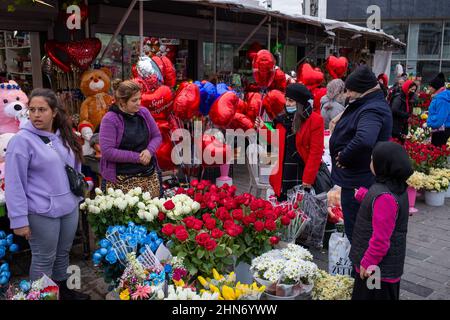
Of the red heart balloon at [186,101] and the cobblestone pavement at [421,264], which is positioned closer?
the cobblestone pavement at [421,264]

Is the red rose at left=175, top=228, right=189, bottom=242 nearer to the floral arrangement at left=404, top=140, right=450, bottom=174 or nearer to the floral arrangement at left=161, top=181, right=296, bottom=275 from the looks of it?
the floral arrangement at left=161, top=181, right=296, bottom=275

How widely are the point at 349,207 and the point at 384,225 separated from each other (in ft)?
2.80

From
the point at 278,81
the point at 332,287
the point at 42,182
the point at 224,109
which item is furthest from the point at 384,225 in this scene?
the point at 278,81

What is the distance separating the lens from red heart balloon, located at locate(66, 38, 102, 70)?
5.21 metres

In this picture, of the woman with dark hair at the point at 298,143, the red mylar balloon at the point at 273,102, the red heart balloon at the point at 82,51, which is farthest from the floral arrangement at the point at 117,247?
the red mylar balloon at the point at 273,102

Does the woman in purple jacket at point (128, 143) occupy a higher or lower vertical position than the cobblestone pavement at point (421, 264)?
higher

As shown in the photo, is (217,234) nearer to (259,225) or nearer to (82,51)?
(259,225)

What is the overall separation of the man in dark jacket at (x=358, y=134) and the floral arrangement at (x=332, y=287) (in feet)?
1.80

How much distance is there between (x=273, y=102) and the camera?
19.1 ft

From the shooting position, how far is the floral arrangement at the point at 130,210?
2879 mm

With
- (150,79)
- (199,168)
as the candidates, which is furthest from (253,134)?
(150,79)

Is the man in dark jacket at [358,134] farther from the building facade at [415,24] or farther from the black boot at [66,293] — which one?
the building facade at [415,24]

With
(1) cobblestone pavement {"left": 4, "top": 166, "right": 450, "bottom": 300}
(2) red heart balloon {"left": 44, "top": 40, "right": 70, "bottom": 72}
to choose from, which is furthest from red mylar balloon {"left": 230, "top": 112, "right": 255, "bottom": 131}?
(2) red heart balloon {"left": 44, "top": 40, "right": 70, "bottom": 72}

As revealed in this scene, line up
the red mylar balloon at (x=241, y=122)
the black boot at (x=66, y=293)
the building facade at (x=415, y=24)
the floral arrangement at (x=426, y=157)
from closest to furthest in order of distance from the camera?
the black boot at (x=66, y=293) → the red mylar balloon at (x=241, y=122) → the floral arrangement at (x=426, y=157) → the building facade at (x=415, y=24)
